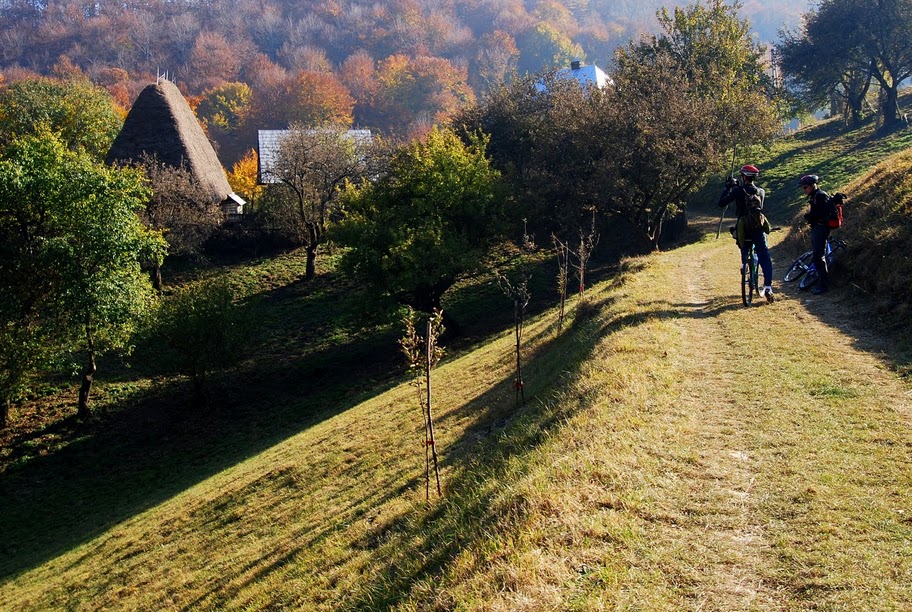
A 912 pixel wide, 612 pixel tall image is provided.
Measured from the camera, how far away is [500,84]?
41.7 meters

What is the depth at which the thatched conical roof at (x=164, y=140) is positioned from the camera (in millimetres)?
42375

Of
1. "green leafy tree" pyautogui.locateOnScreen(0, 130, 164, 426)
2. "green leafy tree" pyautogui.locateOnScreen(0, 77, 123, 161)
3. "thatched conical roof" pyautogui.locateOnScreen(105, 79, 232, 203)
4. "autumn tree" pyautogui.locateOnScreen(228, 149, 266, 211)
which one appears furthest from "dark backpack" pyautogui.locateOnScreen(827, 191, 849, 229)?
"green leafy tree" pyautogui.locateOnScreen(0, 77, 123, 161)

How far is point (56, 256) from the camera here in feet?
70.9

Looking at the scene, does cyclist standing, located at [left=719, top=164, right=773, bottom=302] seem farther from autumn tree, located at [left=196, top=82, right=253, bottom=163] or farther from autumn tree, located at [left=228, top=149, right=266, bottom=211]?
autumn tree, located at [left=196, top=82, right=253, bottom=163]

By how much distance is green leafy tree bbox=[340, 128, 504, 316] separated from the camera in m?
26.7

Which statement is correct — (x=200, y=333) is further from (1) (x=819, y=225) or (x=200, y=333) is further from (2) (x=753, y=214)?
(1) (x=819, y=225)

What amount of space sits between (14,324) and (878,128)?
52660mm

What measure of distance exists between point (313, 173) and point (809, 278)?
2966 centimetres

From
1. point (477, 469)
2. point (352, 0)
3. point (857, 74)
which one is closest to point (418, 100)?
→ point (352, 0)

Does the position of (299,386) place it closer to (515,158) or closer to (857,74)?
(515,158)

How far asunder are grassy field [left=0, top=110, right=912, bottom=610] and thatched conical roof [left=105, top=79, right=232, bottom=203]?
26064mm

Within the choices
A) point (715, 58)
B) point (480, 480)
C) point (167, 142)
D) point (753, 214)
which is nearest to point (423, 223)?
point (753, 214)

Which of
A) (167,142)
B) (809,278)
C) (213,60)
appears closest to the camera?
(809,278)

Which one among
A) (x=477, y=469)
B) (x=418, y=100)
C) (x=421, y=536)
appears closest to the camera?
(x=421, y=536)
